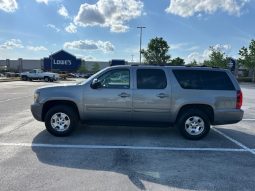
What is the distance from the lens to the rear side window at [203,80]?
801cm

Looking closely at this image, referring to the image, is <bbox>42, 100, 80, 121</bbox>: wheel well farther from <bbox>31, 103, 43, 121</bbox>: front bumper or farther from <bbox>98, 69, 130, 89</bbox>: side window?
<bbox>98, 69, 130, 89</bbox>: side window

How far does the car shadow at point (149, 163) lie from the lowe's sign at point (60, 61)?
75.5m

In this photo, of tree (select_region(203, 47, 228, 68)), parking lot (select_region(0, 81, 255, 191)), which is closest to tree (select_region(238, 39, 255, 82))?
tree (select_region(203, 47, 228, 68))

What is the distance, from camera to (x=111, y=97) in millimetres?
7863

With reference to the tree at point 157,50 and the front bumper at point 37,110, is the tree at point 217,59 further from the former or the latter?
the front bumper at point 37,110

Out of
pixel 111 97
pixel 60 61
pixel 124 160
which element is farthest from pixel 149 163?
pixel 60 61

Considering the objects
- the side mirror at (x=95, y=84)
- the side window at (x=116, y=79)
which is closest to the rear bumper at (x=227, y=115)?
the side window at (x=116, y=79)

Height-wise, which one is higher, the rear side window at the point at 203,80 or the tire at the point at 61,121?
the rear side window at the point at 203,80

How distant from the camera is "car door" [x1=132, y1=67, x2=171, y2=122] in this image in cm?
786

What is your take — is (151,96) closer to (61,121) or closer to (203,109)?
(203,109)

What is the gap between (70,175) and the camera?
530 centimetres

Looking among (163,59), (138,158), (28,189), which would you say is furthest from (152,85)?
(163,59)

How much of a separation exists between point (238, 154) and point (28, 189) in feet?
14.1

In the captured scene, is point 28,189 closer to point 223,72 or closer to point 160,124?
point 160,124
